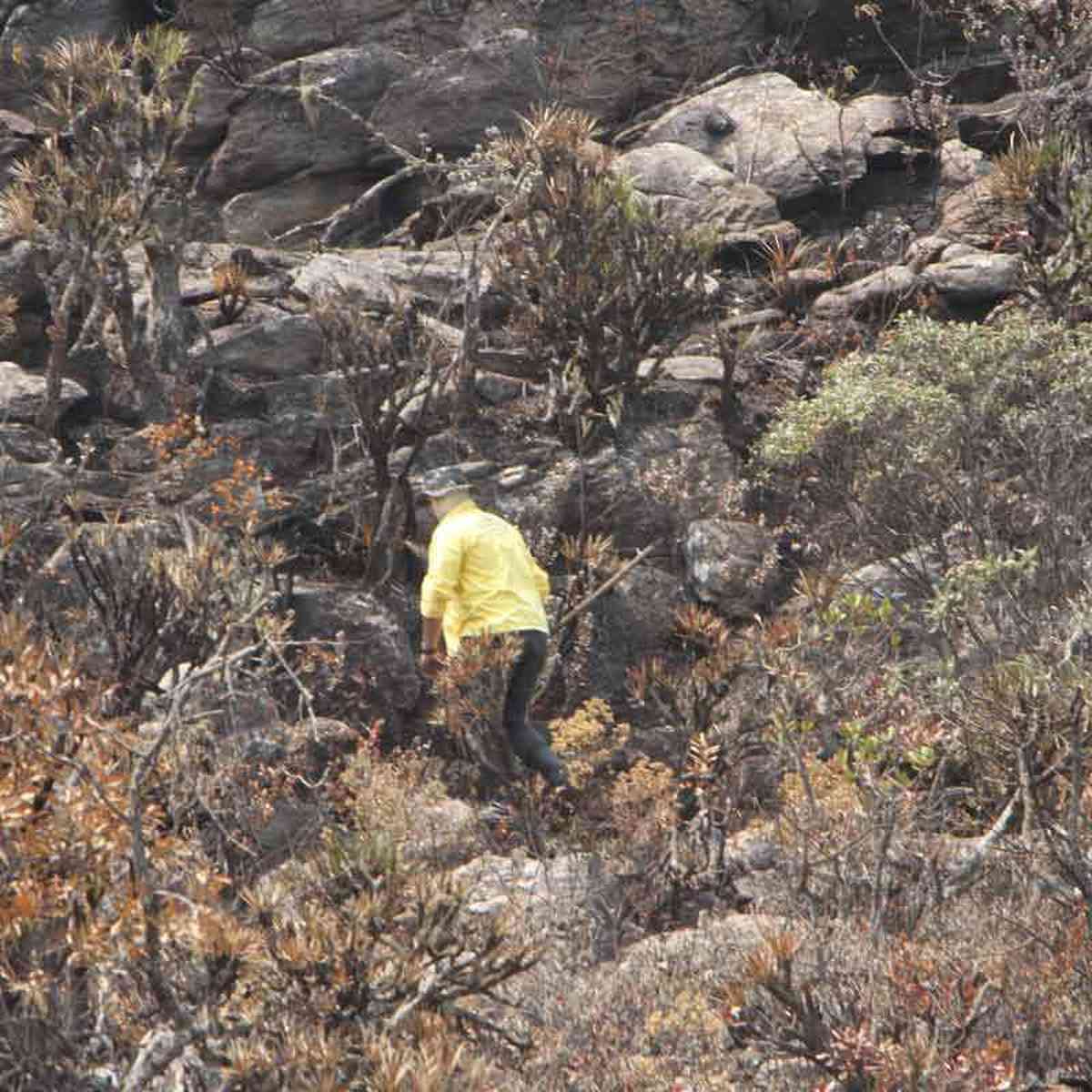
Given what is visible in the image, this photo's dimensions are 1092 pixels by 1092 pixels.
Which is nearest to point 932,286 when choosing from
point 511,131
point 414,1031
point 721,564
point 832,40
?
point 721,564

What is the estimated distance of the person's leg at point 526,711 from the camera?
8812 mm

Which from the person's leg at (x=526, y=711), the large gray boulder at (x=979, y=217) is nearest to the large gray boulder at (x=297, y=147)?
the large gray boulder at (x=979, y=217)

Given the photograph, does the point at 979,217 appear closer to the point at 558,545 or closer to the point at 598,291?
the point at 598,291

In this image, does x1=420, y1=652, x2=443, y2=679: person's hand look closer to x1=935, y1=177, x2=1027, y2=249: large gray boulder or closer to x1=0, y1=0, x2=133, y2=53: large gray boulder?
x1=935, y1=177, x2=1027, y2=249: large gray boulder

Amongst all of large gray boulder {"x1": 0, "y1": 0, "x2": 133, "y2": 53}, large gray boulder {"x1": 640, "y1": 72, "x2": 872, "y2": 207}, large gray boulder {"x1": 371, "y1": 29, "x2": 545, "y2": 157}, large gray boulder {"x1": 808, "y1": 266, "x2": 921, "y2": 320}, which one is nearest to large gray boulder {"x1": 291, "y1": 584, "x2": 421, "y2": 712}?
large gray boulder {"x1": 808, "y1": 266, "x2": 921, "y2": 320}

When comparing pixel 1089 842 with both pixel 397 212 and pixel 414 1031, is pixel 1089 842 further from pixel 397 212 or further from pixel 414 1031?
pixel 397 212

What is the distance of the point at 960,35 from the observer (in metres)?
19.8

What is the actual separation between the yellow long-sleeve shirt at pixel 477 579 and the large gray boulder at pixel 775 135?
30.8ft

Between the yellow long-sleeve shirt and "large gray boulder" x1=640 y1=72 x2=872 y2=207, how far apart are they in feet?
30.8

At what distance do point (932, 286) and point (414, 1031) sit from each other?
1033 cm

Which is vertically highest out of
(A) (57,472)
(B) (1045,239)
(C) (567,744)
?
(B) (1045,239)

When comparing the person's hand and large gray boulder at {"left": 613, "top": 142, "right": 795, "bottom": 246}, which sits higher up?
large gray boulder at {"left": 613, "top": 142, "right": 795, "bottom": 246}

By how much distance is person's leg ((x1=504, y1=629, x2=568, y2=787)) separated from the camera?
8.81 metres

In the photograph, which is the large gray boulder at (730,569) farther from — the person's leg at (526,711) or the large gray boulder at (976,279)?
the large gray boulder at (976,279)
